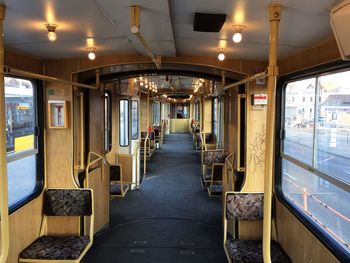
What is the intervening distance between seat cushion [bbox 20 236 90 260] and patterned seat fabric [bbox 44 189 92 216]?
28 cm

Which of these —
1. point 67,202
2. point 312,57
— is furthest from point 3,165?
point 312,57

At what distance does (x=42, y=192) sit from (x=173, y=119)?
2098cm

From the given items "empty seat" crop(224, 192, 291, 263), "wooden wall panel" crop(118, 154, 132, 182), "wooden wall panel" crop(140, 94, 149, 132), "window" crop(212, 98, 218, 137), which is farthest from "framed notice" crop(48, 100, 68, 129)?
"wooden wall panel" crop(140, 94, 149, 132)

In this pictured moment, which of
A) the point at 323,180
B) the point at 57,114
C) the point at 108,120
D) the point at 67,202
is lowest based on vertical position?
the point at 67,202

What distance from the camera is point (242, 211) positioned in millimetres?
3559

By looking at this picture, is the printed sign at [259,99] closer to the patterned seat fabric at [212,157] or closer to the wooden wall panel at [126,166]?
the patterned seat fabric at [212,157]

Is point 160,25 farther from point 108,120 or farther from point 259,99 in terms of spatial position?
point 108,120

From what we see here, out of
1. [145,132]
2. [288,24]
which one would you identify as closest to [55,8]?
[288,24]

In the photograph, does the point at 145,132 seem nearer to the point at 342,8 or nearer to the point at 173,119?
the point at 342,8

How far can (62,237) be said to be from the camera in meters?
3.59

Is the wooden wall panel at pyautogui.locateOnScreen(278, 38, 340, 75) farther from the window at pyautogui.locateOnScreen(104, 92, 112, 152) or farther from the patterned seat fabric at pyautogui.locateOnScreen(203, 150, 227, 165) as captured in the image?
the window at pyautogui.locateOnScreen(104, 92, 112, 152)

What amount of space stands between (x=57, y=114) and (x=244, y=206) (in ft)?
7.86

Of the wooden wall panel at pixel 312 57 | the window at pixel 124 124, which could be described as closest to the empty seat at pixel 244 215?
the wooden wall panel at pixel 312 57

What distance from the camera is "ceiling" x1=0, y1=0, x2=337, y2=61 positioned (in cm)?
192
